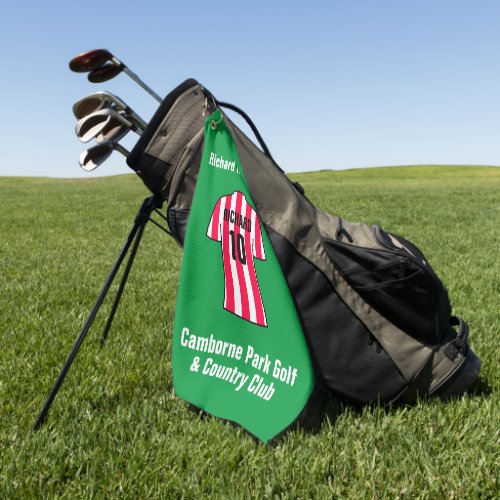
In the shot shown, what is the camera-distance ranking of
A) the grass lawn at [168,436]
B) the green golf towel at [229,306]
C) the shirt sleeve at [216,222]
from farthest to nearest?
1. the shirt sleeve at [216,222]
2. the green golf towel at [229,306]
3. the grass lawn at [168,436]

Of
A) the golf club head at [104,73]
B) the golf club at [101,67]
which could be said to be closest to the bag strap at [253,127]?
the golf club at [101,67]

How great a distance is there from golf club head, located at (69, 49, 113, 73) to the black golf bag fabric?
478 millimetres

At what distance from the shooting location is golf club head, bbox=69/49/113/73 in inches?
120

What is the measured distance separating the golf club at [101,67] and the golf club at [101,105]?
18cm

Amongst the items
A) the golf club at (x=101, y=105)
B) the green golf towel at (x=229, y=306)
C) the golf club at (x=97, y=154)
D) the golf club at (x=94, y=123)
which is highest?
the golf club at (x=101, y=105)

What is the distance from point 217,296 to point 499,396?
1759mm

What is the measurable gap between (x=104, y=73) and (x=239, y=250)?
4.49 ft

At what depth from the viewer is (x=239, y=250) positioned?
2916 millimetres

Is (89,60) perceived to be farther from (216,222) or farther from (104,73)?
(216,222)

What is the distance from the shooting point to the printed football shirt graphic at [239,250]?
288 centimetres

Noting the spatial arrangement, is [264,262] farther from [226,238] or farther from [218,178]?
[218,178]

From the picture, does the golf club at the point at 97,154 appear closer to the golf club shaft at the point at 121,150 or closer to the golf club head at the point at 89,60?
the golf club shaft at the point at 121,150

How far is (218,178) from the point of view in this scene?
9.68 feet

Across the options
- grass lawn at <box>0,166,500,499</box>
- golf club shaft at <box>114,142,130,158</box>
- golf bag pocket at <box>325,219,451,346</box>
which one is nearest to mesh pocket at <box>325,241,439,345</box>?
golf bag pocket at <box>325,219,451,346</box>
